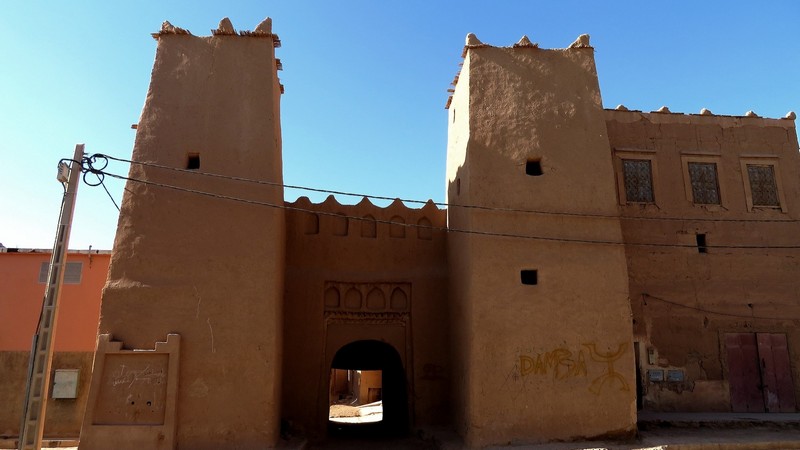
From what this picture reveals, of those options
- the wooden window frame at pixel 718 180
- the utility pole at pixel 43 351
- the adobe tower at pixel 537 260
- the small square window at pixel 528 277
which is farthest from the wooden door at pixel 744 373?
the utility pole at pixel 43 351

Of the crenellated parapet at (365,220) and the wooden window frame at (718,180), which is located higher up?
the wooden window frame at (718,180)

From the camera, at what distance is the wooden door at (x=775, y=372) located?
12.5 metres

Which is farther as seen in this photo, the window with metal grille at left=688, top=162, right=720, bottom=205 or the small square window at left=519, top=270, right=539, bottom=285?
the window with metal grille at left=688, top=162, right=720, bottom=205

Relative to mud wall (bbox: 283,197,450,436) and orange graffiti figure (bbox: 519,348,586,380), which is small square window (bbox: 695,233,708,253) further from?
mud wall (bbox: 283,197,450,436)

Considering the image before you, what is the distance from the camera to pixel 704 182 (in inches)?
531

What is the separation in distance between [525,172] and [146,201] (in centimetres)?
682

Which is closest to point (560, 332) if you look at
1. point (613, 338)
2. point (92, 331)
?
point (613, 338)

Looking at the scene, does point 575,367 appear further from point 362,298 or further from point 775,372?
point 775,372

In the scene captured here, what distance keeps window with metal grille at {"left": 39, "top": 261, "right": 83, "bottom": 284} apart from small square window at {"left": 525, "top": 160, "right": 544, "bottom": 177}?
12.9 meters

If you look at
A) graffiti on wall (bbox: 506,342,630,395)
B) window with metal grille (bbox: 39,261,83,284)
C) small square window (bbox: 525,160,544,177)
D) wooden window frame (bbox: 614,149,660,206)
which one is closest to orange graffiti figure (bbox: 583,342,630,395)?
graffiti on wall (bbox: 506,342,630,395)

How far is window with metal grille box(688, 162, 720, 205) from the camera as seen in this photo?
43.9 feet

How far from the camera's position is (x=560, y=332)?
10227mm

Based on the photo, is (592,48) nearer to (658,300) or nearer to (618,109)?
(618,109)

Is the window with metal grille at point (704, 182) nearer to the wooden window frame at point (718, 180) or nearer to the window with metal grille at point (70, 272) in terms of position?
the wooden window frame at point (718, 180)
